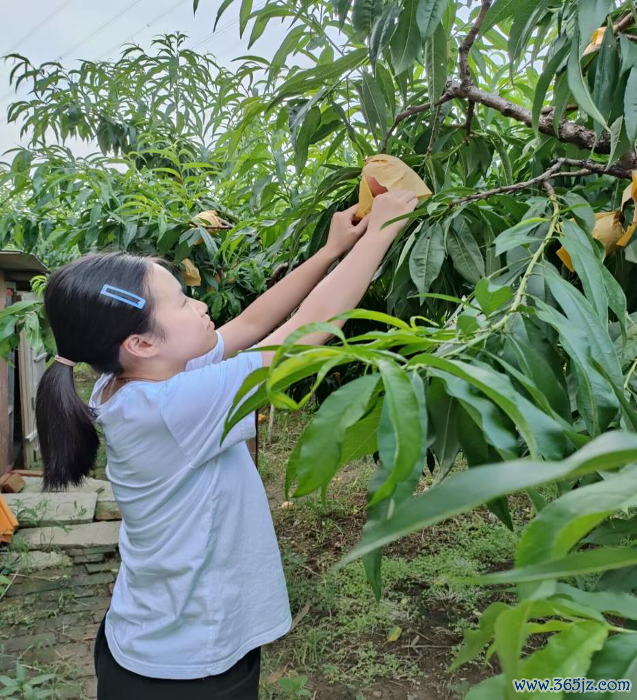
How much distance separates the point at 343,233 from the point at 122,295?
369mm

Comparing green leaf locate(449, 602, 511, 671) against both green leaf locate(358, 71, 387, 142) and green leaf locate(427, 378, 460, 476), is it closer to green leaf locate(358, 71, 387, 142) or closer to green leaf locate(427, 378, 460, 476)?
green leaf locate(427, 378, 460, 476)

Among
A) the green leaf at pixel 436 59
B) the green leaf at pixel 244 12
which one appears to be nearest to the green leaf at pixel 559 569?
the green leaf at pixel 436 59

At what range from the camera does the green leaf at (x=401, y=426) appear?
0.88 feet

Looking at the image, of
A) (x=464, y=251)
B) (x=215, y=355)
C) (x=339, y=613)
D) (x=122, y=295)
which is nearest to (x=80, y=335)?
(x=122, y=295)

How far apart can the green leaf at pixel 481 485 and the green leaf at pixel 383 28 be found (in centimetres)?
58

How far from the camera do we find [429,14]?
0.61 meters

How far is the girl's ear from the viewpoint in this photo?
3.13 ft

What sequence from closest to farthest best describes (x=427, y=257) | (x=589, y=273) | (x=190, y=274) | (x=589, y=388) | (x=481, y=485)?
(x=481, y=485) → (x=589, y=388) → (x=589, y=273) → (x=427, y=257) → (x=190, y=274)

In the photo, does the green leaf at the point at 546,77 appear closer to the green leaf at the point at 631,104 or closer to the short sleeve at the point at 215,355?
the green leaf at the point at 631,104

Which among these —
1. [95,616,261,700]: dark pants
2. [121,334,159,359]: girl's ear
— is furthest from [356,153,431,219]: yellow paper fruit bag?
[95,616,261,700]: dark pants

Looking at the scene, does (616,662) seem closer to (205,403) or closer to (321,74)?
(205,403)

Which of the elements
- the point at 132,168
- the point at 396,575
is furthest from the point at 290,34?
the point at 396,575

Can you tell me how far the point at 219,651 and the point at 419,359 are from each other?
2.65 ft

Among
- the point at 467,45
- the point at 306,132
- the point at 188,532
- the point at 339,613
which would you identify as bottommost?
the point at 339,613
